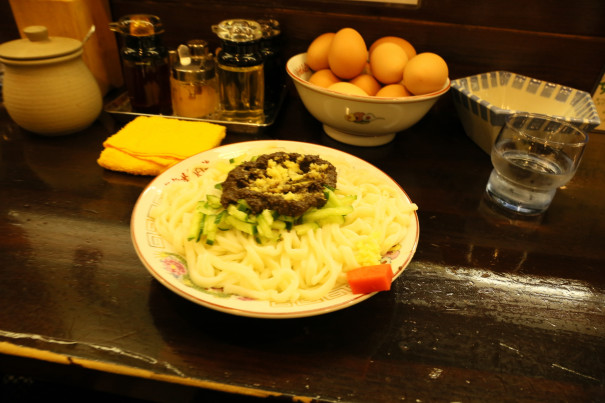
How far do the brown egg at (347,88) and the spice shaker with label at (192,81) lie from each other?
0.54 m

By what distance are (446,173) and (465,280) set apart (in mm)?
598

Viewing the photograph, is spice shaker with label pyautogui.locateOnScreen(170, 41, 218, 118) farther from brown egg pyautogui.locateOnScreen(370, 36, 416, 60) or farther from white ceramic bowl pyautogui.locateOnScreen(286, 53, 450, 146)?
Answer: brown egg pyautogui.locateOnScreen(370, 36, 416, 60)

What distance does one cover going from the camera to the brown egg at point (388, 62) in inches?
62.8

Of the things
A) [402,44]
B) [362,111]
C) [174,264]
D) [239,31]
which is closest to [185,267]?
[174,264]

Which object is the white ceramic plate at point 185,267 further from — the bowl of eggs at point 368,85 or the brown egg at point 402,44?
the brown egg at point 402,44

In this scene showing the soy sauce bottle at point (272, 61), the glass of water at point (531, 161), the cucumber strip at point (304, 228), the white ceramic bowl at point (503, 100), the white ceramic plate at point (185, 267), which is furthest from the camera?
the soy sauce bottle at point (272, 61)

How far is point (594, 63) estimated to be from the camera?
1.80m

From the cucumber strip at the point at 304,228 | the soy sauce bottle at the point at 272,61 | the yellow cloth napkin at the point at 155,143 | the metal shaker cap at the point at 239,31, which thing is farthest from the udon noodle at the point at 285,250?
the soy sauce bottle at the point at 272,61

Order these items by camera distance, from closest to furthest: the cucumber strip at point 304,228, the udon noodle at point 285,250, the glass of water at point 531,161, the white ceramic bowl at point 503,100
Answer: the udon noodle at point 285,250 → the cucumber strip at point 304,228 → the glass of water at point 531,161 → the white ceramic bowl at point 503,100

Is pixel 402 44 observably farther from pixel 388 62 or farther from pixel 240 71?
pixel 240 71

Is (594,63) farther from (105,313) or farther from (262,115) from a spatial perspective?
(105,313)

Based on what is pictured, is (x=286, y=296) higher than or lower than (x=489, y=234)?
higher

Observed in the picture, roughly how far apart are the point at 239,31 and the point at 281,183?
2.62 feet

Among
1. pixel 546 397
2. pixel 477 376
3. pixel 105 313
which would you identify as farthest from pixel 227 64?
pixel 546 397
